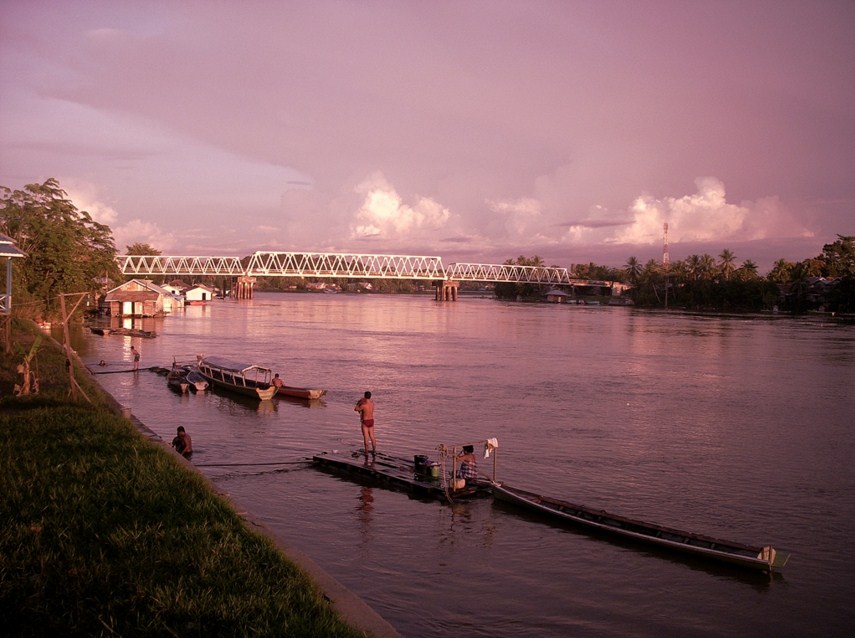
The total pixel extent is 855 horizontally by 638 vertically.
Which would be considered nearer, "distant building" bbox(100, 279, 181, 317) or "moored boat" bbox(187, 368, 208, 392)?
"moored boat" bbox(187, 368, 208, 392)

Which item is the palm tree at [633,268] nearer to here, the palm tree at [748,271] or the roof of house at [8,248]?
the palm tree at [748,271]

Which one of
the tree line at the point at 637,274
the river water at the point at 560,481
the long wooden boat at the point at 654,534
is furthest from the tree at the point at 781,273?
the long wooden boat at the point at 654,534

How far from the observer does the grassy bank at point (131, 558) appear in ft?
22.4

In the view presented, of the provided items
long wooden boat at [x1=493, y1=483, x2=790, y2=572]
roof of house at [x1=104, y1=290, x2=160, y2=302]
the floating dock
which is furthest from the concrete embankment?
roof of house at [x1=104, y1=290, x2=160, y2=302]

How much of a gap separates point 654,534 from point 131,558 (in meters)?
10.1

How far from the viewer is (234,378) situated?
32.5 metres

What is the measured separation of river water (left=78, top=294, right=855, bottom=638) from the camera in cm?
1233

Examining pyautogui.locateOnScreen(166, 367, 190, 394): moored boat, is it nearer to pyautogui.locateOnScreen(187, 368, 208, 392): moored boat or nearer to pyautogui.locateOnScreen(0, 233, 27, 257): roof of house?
pyautogui.locateOnScreen(187, 368, 208, 392): moored boat

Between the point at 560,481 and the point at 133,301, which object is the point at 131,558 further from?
the point at 133,301

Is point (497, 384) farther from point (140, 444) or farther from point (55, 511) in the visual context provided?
point (55, 511)

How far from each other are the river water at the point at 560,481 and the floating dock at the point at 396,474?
0.39 m

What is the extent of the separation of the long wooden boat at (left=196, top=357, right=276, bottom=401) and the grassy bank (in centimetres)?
1720

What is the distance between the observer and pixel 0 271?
4172 centimetres

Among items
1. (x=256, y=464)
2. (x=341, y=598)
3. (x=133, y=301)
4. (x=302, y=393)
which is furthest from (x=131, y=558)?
(x=133, y=301)
